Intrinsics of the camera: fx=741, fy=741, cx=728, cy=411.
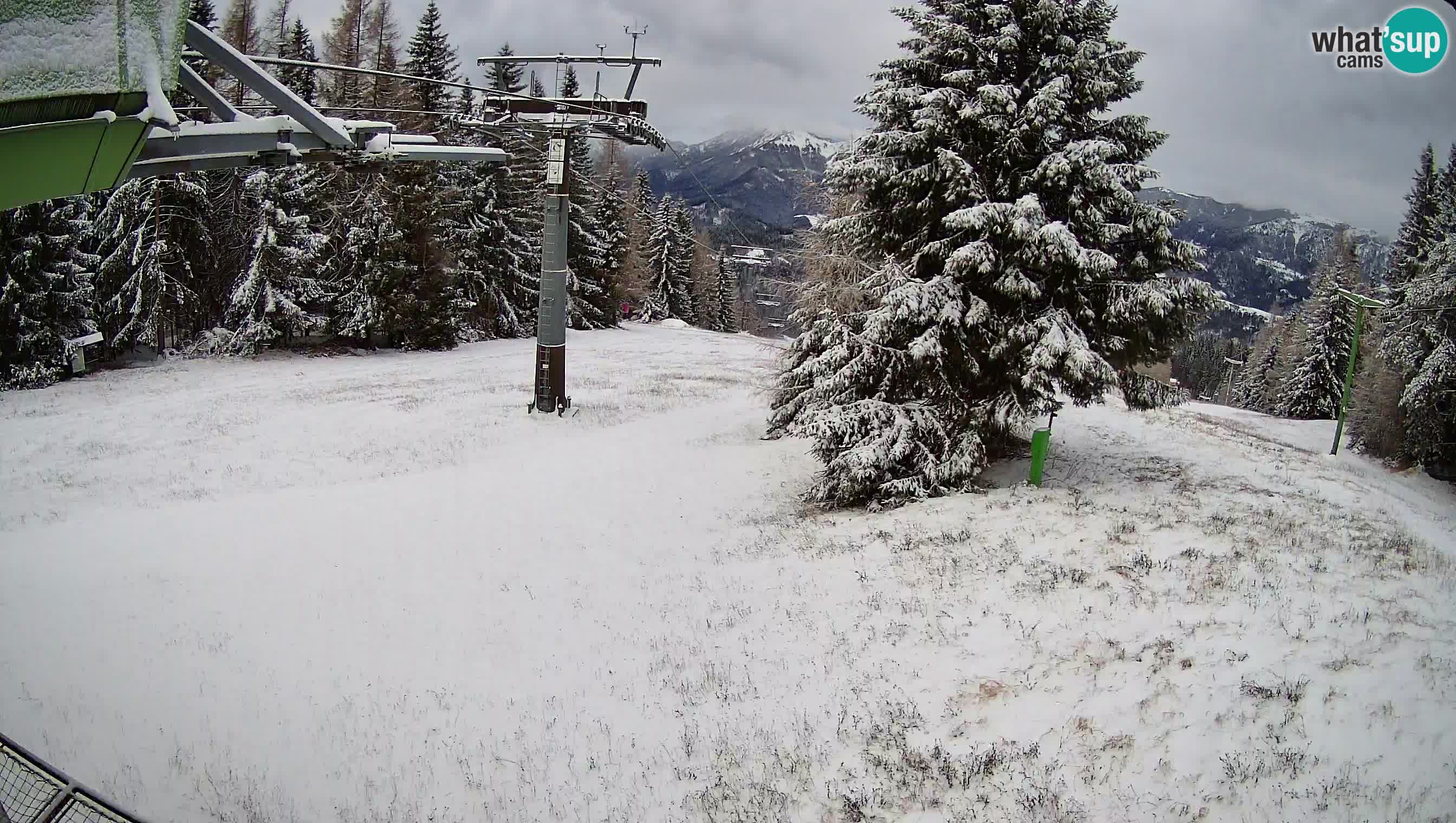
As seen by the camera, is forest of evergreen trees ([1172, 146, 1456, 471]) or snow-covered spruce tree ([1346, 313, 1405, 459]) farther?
snow-covered spruce tree ([1346, 313, 1405, 459])

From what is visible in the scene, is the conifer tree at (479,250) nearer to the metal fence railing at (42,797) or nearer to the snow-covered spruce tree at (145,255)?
the snow-covered spruce tree at (145,255)

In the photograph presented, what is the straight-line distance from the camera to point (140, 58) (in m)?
3.15

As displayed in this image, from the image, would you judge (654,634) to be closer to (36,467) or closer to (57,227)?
(36,467)

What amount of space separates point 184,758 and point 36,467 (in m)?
13.3

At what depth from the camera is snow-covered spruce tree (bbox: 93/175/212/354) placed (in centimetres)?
2920

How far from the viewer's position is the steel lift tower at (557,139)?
19.7 m

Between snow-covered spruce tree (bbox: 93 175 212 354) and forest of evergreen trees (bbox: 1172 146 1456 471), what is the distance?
35.2m

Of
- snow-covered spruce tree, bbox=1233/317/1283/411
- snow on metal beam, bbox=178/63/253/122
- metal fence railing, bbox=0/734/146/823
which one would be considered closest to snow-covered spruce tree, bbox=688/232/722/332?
snow-covered spruce tree, bbox=1233/317/1283/411

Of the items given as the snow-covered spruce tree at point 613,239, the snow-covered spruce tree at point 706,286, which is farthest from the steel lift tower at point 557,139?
the snow-covered spruce tree at point 706,286

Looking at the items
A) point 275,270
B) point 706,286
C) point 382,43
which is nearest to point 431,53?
point 382,43

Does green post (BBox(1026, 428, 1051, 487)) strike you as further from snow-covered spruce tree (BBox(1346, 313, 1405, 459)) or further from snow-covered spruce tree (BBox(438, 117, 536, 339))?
snow-covered spruce tree (BBox(438, 117, 536, 339))

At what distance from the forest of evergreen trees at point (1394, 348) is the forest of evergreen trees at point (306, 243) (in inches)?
1140

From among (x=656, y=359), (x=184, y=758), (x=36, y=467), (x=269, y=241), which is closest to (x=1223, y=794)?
(x=184, y=758)

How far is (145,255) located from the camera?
29.2 m
